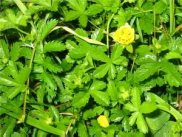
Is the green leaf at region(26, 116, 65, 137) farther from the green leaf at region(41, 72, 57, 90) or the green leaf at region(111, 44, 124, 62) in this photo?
the green leaf at region(111, 44, 124, 62)

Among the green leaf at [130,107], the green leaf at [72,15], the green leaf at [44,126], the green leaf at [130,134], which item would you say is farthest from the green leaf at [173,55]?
the green leaf at [44,126]

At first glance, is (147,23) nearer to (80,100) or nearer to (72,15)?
(72,15)

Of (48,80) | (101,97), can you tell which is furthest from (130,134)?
(48,80)

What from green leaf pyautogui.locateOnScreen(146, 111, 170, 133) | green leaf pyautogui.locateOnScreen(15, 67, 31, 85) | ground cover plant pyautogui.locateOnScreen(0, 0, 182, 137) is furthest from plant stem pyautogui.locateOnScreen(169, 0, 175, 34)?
green leaf pyautogui.locateOnScreen(15, 67, 31, 85)

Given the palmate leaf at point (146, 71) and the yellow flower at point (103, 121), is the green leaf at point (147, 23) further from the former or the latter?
the yellow flower at point (103, 121)

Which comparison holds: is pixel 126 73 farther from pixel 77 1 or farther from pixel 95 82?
pixel 77 1

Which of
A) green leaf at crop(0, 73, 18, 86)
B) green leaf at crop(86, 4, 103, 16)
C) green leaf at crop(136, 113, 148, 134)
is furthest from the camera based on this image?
green leaf at crop(86, 4, 103, 16)
